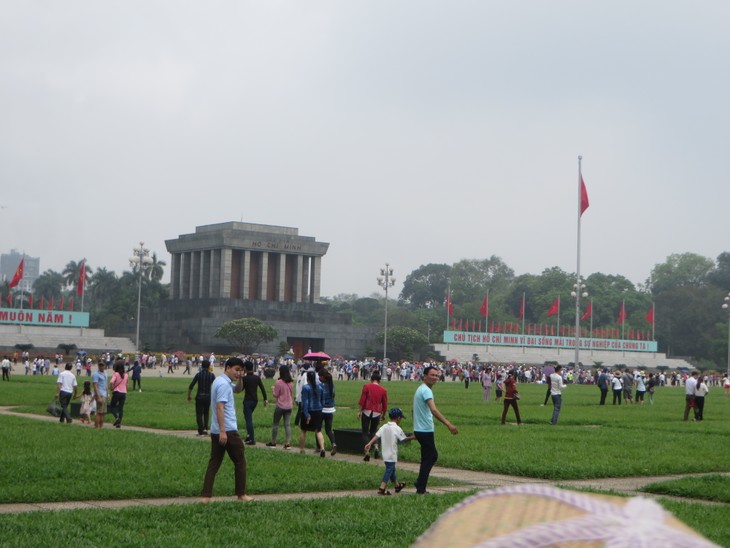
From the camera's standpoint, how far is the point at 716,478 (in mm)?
15523

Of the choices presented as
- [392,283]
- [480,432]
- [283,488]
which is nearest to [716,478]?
[283,488]

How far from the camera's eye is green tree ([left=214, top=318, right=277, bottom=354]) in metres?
98.5

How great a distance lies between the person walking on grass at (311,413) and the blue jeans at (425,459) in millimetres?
5103

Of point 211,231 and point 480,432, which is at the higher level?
point 211,231

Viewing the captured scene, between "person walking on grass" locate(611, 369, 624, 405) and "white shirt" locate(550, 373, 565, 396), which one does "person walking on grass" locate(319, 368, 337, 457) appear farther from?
"person walking on grass" locate(611, 369, 624, 405)

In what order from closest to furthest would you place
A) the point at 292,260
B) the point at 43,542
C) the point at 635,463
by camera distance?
the point at 43,542
the point at 635,463
the point at 292,260

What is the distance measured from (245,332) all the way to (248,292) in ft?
73.6

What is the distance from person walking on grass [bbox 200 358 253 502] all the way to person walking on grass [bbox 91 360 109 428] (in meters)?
11.3

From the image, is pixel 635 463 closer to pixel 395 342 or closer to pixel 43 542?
pixel 43 542

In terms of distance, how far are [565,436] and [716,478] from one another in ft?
26.0

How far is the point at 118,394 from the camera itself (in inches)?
967

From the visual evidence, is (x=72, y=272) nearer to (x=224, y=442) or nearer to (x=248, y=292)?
(x=248, y=292)

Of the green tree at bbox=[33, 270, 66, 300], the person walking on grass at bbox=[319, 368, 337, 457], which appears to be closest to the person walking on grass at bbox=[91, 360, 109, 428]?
the person walking on grass at bbox=[319, 368, 337, 457]

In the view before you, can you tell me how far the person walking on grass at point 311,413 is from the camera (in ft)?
61.5
